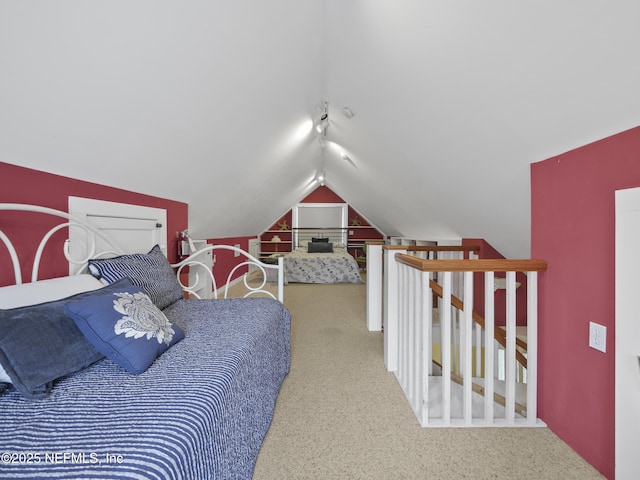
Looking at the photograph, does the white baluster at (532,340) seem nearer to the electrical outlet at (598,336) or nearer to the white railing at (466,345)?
the white railing at (466,345)

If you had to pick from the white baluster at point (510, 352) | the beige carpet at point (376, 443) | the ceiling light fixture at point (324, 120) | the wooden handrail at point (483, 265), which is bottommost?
the beige carpet at point (376, 443)

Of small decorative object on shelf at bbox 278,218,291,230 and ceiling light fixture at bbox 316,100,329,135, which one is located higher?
ceiling light fixture at bbox 316,100,329,135

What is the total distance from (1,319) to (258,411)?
0.98 m

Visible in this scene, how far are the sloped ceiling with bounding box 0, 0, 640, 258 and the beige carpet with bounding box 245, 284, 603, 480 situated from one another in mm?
1349

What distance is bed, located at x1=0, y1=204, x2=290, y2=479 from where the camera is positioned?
672 mm

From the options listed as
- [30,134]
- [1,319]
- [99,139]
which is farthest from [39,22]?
[1,319]

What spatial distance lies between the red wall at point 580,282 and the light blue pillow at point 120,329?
5.93 feet

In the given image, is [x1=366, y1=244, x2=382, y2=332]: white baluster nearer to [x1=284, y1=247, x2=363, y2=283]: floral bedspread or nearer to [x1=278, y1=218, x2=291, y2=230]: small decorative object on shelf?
[x1=284, y1=247, x2=363, y2=283]: floral bedspread

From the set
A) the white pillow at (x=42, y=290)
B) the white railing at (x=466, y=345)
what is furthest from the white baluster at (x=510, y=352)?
the white pillow at (x=42, y=290)

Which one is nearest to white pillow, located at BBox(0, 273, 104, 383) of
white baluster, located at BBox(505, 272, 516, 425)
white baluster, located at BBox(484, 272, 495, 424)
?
white baluster, located at BBox(484, 272, 495, 424)

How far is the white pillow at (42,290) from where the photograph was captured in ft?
3.71

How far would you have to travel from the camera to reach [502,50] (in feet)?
3.99

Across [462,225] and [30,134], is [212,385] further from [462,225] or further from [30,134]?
[462,225]

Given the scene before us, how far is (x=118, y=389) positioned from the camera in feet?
3.05
